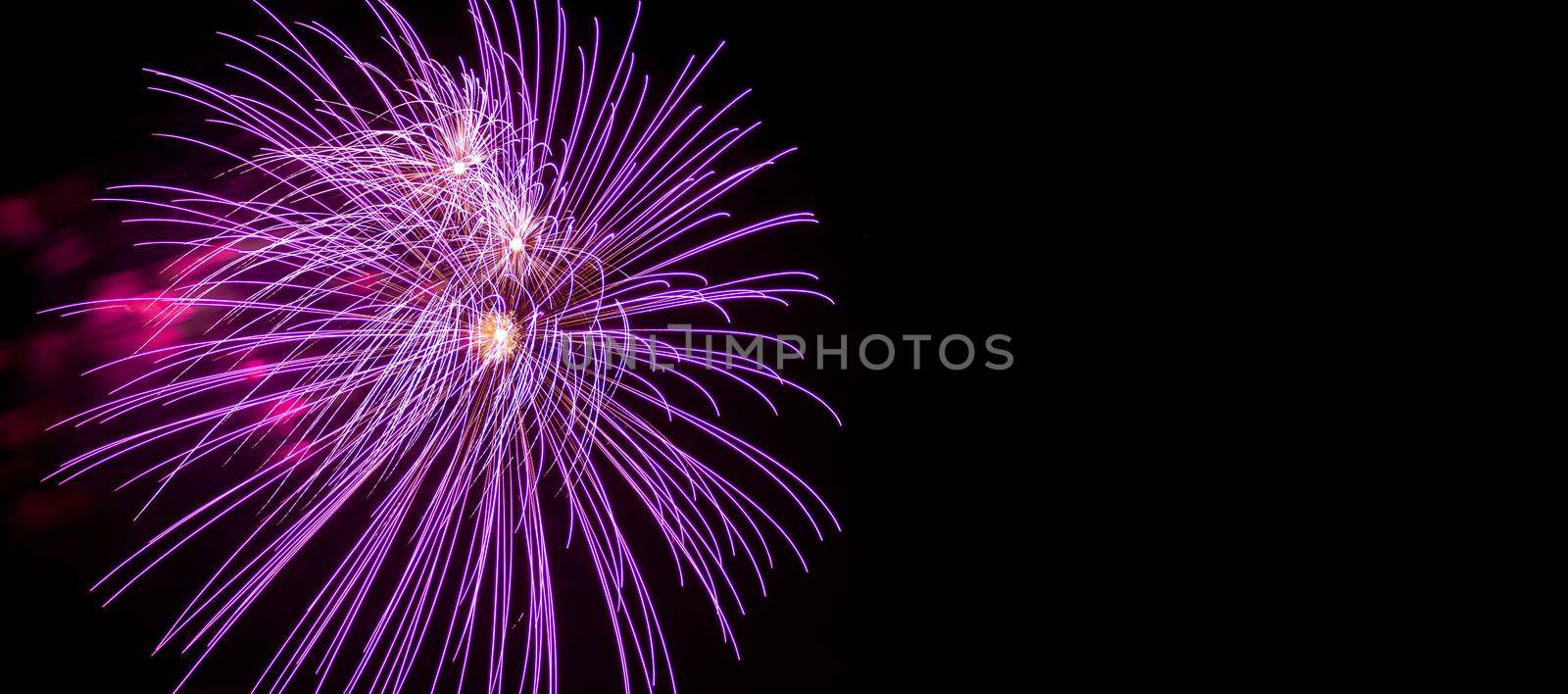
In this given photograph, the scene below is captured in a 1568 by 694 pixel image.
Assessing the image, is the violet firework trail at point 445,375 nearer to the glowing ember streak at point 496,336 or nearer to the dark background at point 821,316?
the glowing ember streak at point 496,336

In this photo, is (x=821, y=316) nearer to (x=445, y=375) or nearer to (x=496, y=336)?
(x=496, y=336)

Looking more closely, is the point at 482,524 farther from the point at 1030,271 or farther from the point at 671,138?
the point at 1030,271

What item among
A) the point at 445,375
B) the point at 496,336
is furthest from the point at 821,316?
the point at 445,375

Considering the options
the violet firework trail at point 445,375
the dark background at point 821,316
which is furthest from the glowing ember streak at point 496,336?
the dark background at point 821,316

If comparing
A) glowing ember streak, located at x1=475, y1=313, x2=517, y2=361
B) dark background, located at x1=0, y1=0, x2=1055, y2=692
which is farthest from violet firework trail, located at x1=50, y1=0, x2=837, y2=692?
dark background, located at x1=0, y1=0, x2=1055, y2=692

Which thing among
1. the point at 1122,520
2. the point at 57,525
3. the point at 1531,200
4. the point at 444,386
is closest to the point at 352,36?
the point at 444,386
